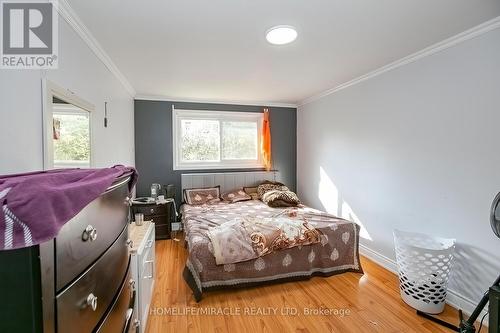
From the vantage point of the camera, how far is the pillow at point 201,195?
3924mm

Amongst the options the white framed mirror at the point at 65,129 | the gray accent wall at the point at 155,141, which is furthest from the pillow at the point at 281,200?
the white framed mirror at the point at 65,129

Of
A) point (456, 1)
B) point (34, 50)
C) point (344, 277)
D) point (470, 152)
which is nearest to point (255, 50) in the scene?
point (456, 1)

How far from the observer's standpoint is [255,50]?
7.48ft

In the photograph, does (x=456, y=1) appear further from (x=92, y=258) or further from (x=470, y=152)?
(x=92, y=258)

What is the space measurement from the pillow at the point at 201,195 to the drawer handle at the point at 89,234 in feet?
10.4

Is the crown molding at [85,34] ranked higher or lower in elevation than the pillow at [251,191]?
higher

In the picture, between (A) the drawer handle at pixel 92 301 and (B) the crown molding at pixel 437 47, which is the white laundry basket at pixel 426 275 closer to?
(B) the crown molding at pixel 437 47

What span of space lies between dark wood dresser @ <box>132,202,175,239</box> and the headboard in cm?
54

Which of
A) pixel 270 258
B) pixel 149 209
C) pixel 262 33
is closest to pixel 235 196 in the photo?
pixel 149 209

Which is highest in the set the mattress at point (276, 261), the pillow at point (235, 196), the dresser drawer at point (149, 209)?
the pillow at point (235, 196)

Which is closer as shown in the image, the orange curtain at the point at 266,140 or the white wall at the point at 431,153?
the white wall at the point at 431,153

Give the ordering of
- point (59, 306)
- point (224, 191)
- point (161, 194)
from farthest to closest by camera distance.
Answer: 1. point (224, 191)
2. point (161, 194)
3. point (59, 306)

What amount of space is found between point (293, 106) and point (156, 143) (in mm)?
2715

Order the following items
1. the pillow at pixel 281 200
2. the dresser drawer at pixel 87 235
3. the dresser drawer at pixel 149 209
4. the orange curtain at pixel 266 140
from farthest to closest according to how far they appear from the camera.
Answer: the orange curtain at pixel 266 140 → the pillow at pixel 281 200 → the dresser drawer at pixel 149 209 → the dresser drawer at pixel 87 235
